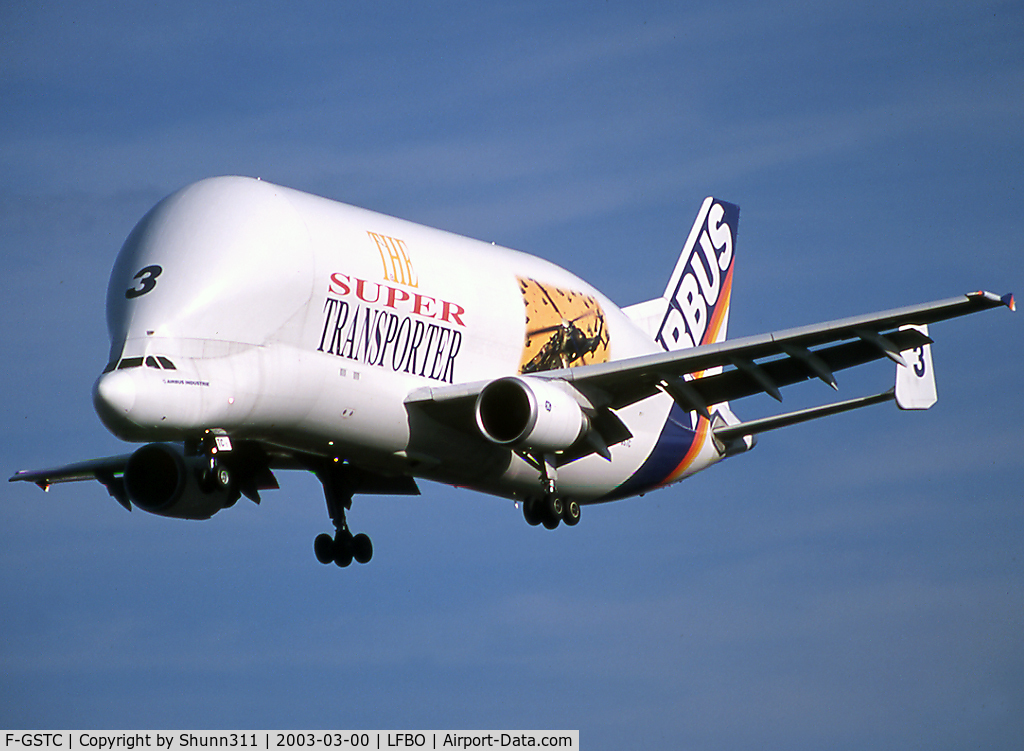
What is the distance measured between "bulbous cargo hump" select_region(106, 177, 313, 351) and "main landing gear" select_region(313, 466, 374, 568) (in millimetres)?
8214

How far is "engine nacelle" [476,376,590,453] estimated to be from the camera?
38.8 meters

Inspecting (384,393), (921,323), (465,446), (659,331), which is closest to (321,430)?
(384,393)

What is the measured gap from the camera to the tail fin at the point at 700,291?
52.1 m

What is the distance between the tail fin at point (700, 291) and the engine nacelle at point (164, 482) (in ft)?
47.9

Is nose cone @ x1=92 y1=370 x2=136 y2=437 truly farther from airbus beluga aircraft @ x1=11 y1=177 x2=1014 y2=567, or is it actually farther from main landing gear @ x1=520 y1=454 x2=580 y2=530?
main landing gear @ x1=520 y1=454 x2=580 y2=530

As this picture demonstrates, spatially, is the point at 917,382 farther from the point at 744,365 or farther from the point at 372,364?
the point at 372,364

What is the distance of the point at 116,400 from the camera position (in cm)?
3372

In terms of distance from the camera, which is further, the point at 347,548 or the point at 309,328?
the point at 347,548

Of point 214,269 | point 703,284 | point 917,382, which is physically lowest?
point 214,269

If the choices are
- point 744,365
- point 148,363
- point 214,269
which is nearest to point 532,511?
point 744,365

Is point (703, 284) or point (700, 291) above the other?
point (703, 284)

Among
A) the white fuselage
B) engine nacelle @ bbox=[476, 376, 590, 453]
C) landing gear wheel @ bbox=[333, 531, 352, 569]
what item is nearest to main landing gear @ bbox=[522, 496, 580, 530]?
the white fuselage

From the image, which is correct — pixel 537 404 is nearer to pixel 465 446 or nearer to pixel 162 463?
pixel 465 446

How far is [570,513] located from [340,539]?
5.97 meters
